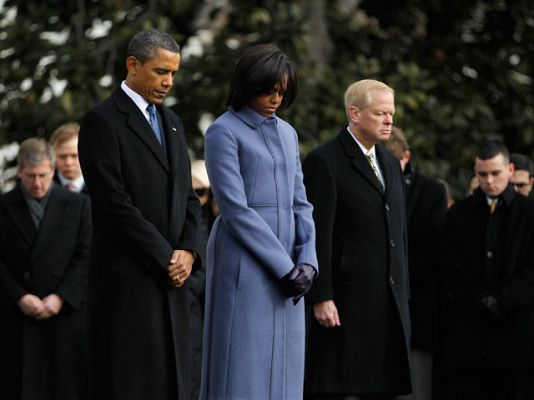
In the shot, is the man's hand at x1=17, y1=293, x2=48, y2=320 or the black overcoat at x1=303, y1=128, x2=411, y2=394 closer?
the black overcoat at x1=303, y1=128, x2=411, y2=394

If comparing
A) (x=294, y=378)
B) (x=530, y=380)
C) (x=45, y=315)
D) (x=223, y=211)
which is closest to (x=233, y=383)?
(x=294, y=378)

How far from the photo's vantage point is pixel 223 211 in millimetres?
6172

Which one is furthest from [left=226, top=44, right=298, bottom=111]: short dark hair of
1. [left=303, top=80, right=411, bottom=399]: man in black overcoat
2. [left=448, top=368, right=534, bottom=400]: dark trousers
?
[left=448, top=368, right=534, bottom=400]: dark trousers

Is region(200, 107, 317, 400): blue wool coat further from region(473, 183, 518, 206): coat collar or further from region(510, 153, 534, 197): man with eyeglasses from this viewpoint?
region(510, 153, 534, 197): man with eyeglasses

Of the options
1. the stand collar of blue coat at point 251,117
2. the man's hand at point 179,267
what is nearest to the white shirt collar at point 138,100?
the stand collar of blue coat at point 251,117

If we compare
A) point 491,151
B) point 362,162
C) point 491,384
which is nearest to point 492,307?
point 491,384

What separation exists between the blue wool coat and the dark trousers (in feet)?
8.77

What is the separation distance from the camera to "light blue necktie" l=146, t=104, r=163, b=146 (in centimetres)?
631

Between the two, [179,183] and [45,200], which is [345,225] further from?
[45,200]

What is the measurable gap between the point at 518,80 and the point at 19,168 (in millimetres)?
6932

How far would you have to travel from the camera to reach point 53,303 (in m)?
8.27

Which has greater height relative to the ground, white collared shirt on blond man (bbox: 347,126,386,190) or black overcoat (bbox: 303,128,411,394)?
white collared shirt on blond man (bbox: 347,126,386,190)

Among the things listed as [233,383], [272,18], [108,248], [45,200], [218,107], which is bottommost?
[233,383]

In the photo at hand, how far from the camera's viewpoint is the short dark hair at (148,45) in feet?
20.3
